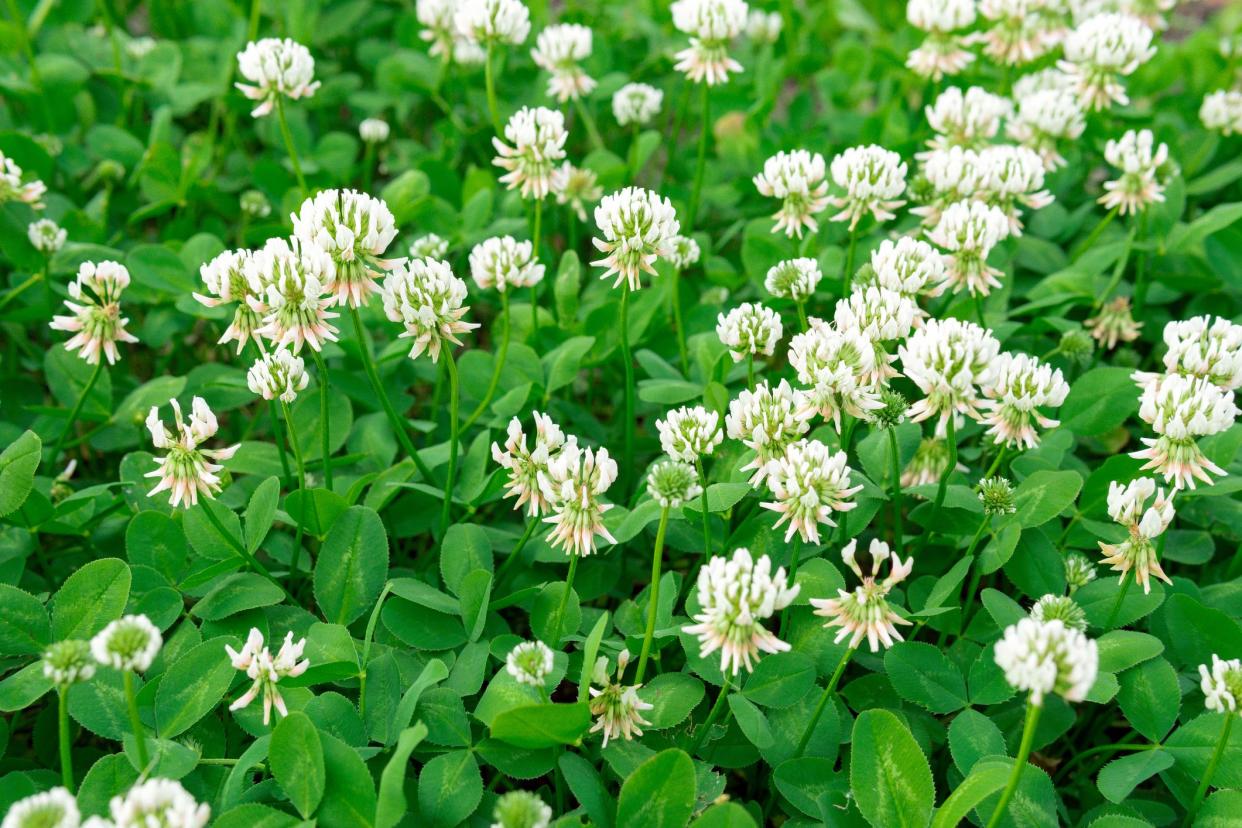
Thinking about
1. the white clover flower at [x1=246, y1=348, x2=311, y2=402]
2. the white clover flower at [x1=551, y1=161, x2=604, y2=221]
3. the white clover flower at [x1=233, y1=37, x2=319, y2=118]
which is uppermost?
the white clover flower at [x1=233, y1=37, x2=319, y2=118]

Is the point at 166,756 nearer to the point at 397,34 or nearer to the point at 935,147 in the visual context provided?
the point at 935,147

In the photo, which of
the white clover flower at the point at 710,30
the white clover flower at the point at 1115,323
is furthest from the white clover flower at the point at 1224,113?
the white clover flower at the point at 710,30

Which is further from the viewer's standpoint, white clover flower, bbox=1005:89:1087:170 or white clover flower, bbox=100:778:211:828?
white clover flower, bbox=1005:89:1087:170

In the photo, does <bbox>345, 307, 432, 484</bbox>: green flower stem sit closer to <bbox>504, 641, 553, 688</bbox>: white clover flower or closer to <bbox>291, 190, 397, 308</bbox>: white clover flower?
<bbox>291, 190, 397, 308</bbox>: white clover flower

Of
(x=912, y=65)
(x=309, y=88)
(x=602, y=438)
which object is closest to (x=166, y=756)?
(x=602, y=438)

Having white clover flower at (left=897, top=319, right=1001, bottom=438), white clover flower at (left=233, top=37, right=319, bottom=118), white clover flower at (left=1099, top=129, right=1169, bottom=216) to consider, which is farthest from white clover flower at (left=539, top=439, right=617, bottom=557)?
white clover flower at (left=1099, top=129, right=1169, bottom=216)

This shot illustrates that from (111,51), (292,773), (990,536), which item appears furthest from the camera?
(111,51)

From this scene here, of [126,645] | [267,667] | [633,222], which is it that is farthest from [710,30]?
[126,645]
